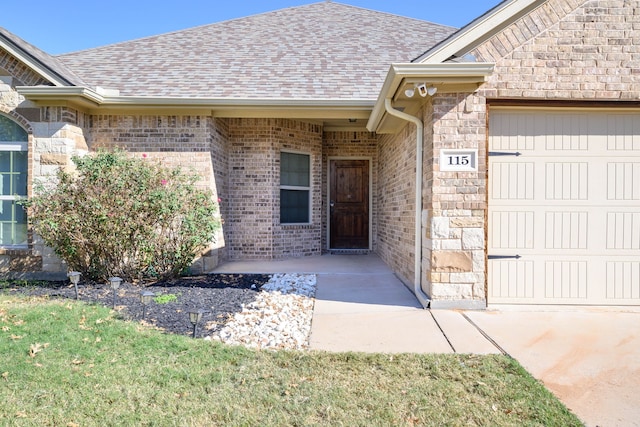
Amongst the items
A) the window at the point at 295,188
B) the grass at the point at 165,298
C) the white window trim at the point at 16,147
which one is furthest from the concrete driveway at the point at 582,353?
the white window trim at the point at 16,147

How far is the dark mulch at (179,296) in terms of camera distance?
4.37 meters

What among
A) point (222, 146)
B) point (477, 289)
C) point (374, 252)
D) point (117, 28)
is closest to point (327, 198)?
→ point (374, 252)

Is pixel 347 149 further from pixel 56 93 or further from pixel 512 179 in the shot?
pixel 56 93

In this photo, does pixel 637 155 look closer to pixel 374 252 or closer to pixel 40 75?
pixel 374 252

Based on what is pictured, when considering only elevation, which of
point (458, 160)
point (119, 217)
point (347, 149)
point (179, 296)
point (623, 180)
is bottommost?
point (179, 296)

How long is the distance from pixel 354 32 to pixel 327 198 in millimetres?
4573

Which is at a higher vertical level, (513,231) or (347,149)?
(347,149)

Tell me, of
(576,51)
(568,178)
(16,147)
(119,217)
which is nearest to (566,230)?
(568,178)

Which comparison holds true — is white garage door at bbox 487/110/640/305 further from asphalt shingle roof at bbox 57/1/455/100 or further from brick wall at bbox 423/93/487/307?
asphalt shingle roof at bbox 57/1/455/100

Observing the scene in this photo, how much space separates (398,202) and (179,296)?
398 cm

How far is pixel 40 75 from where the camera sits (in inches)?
259

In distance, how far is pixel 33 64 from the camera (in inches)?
255

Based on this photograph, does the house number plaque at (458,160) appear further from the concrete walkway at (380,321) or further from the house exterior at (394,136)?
the concrete walkway at (380,321)

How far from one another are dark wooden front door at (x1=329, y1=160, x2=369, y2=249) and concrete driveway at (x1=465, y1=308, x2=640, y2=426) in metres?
5.53
